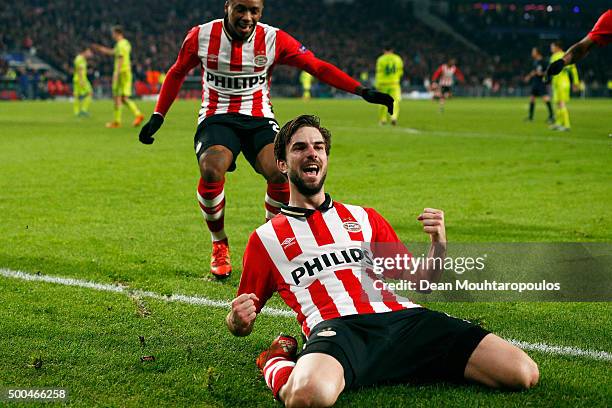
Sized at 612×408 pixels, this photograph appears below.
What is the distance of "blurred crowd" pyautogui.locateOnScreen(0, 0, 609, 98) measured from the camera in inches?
1961

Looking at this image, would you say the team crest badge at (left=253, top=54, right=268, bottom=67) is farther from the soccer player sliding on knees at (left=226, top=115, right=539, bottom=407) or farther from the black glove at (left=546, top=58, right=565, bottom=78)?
the soccer player sliding on knees at (left=226, top=115, right=539, bottom=407)

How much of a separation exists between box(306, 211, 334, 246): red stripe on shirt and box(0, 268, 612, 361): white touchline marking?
1.00m

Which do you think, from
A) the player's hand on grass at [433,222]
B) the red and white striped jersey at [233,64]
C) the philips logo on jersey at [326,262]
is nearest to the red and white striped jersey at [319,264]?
the philips logo on jersey at [326,262]

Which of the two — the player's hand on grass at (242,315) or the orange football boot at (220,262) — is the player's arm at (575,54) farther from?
the player's hand on grass at (242,315)

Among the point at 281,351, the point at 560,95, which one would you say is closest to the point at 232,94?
the point at 281,351

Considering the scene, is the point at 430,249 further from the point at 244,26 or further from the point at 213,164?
the point at 244,26

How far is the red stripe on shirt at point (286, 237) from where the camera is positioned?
4059 mm

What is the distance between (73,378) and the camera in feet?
12.6

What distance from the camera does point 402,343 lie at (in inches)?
147

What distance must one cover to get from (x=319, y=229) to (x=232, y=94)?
Answer: 2.67 m

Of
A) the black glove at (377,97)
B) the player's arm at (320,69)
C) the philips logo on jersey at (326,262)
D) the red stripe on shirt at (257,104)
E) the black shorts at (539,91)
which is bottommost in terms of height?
the black shorts at (539,91)

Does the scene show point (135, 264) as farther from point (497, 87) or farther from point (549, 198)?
point (497, 87)

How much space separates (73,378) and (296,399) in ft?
3.65

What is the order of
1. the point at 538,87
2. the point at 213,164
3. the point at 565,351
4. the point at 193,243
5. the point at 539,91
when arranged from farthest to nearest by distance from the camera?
the point at 538,87 < the point at 539,91 < the point at 193,243 < the point at 213,164 < the point at 565,351
